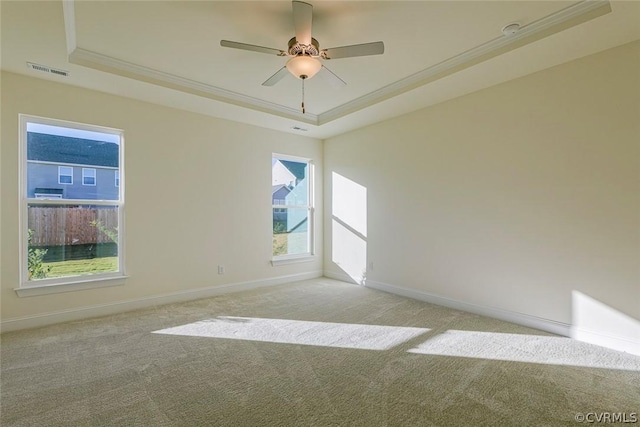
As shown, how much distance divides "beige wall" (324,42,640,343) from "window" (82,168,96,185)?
3.87m

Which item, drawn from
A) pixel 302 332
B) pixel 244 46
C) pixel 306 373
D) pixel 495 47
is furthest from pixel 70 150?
pixel 495 47

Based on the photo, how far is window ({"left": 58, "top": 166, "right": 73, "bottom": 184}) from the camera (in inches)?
134

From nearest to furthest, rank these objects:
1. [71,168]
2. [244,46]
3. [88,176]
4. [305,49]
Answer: [244,46] → [305,49] → [71,168] → [88,176]

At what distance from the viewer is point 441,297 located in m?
3.94

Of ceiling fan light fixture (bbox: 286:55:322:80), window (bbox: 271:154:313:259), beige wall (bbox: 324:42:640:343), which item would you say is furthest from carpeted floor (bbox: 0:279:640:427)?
ceiling fan light fixture (bbox: 286:55:322:80)

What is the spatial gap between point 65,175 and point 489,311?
5.22 metres

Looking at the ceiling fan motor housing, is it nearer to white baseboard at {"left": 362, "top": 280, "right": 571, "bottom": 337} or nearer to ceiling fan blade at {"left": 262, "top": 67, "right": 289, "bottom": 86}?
ceiling fan blade at {"left": 262, "top": 67, "right": 289, "bottom": 86}

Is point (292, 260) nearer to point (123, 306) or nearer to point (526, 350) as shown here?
point (123, 306)

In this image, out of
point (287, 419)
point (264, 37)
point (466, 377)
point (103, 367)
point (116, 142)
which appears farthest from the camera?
point (116, 142)

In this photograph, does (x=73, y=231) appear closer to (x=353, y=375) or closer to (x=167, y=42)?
(x=167, y=42)

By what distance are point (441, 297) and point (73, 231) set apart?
4.67 m

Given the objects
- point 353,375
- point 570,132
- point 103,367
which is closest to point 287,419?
point 353,375

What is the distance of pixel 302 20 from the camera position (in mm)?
2256

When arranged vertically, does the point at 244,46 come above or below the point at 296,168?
above
